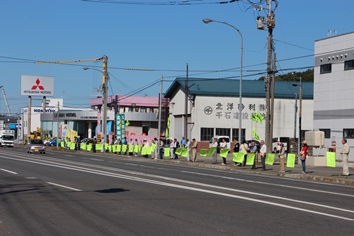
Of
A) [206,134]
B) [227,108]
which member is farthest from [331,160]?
[227,108]

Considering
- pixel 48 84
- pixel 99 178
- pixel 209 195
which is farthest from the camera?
pixel 48 84

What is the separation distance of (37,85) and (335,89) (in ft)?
239

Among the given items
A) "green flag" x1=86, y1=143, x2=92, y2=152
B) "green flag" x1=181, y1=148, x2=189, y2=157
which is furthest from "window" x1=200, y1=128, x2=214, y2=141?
"green flag" x1=181, y1=148, x2=189, y2=157

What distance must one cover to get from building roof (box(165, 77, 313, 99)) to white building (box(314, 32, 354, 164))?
2494 centimetres

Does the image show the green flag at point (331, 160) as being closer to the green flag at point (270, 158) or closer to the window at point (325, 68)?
the green flag at point (270, 158)

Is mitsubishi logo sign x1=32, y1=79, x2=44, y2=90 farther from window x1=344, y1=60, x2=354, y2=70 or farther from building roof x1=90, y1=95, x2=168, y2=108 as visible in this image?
window x1=344, y1=60, x2=354, y2=70

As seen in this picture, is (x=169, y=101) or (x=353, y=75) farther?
(x=169, y=101)

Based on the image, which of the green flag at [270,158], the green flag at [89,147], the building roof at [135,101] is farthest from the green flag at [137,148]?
the building roof at [135,101]

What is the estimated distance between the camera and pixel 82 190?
61.2 ft

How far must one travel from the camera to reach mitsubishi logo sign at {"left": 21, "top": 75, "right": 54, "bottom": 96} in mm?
106188

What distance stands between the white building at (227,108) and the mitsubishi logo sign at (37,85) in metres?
39.2

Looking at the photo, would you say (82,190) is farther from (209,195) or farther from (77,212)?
(77,212)

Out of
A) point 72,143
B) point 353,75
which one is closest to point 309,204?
point 353,75

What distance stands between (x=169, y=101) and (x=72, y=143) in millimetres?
14155
